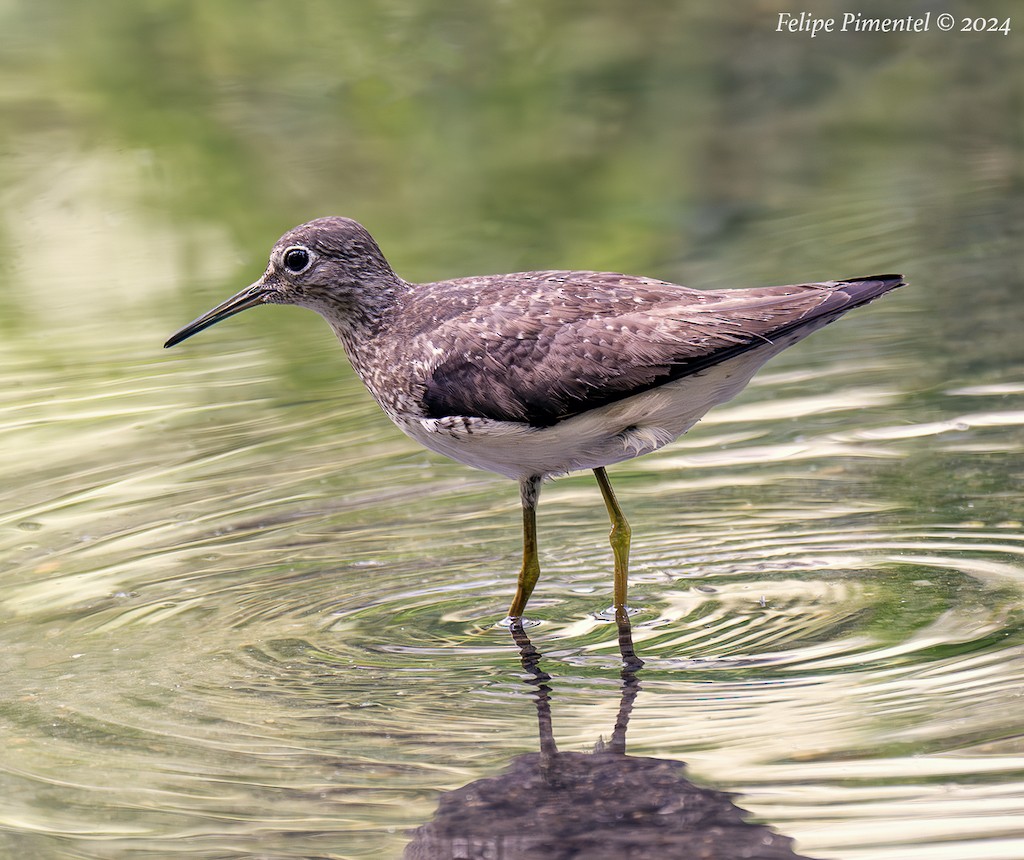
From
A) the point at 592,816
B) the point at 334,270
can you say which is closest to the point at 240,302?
the point at 334,270

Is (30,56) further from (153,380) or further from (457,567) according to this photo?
(457,567)

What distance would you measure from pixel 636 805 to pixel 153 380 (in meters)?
7.03

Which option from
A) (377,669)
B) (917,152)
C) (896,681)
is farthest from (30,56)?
(896,681)

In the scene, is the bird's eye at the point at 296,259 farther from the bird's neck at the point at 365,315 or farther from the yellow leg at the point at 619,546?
the yellow leg at the point at 619,546

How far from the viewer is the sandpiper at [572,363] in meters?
6.90

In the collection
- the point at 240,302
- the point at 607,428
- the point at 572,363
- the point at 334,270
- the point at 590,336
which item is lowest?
the point at 607,428

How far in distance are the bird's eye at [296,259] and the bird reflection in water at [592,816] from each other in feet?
10.5

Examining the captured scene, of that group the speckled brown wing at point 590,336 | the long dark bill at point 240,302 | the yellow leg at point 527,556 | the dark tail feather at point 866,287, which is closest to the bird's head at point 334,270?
the long dark bill at point 240,302

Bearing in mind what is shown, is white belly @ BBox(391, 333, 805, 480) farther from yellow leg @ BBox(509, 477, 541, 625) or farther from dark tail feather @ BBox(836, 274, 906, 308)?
dark tail feather @ BBox(836, 274, 906, 308)

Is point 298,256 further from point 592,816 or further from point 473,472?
point 592,816

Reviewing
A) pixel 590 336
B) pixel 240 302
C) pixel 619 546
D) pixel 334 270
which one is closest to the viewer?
pixel 590 336

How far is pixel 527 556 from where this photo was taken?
745 cm

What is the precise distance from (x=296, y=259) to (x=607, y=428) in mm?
2080

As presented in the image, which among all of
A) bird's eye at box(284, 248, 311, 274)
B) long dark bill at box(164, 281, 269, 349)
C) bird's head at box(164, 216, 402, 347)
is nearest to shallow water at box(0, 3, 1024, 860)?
long dark bill at box(164, 281, 269, 349)
